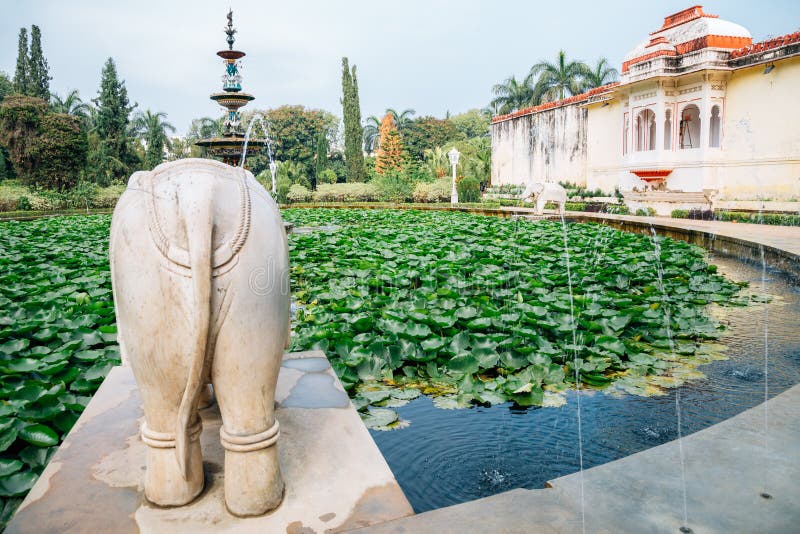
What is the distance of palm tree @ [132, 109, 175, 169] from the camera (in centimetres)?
2390

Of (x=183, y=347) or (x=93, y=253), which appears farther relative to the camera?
(x=93, y=253)

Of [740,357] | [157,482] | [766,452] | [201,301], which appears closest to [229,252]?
[201,301]

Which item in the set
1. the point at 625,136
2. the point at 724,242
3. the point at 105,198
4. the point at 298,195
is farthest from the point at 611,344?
the point at 298,195

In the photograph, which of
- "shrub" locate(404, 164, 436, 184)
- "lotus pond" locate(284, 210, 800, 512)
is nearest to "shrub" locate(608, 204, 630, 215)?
"lotus pond" locate(284, 210, 800, 512)

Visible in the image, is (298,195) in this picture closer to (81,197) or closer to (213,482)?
(81,197)

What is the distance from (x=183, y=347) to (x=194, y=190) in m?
0.36

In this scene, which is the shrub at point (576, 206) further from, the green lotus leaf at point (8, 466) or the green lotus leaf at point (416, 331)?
the green lotus leaf at point (8, 466)

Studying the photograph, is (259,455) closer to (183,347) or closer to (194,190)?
(183,347)

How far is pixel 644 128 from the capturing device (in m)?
14.2

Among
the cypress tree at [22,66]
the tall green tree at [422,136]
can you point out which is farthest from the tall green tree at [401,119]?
the cypress tree at [22,66]

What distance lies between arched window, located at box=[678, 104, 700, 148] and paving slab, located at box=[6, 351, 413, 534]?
593 inches

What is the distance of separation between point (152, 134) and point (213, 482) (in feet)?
85.0

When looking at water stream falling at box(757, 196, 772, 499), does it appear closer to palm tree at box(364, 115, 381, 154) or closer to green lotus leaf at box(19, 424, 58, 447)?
green lotus leaf at box(19, 424, 58, 447)

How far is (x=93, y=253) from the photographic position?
6.30 meters
